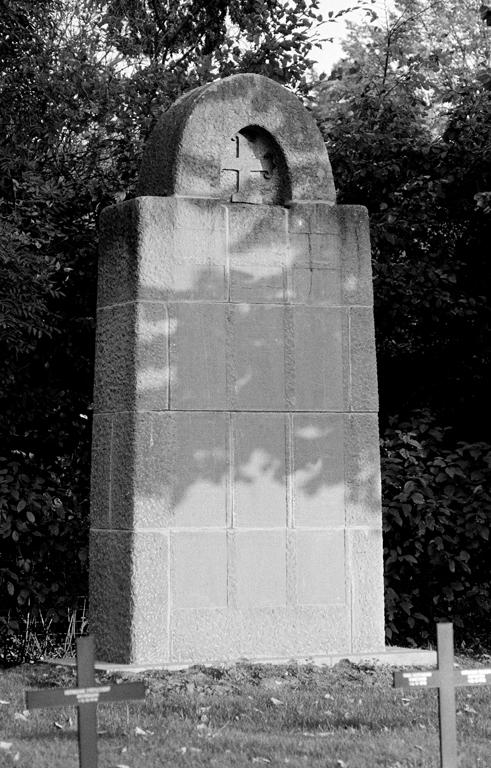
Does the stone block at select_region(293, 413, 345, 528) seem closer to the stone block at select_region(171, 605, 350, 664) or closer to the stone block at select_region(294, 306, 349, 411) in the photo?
the stone block at select_region(294, 306, 349, 411)

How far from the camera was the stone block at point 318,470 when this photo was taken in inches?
287

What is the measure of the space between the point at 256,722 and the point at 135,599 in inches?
54.0

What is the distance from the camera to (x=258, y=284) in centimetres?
733

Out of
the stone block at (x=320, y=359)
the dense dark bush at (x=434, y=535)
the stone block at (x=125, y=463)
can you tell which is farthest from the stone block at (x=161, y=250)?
the dense dark bush at (x=434, y=535)

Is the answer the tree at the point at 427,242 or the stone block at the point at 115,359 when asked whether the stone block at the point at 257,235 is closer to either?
the stone block at the point at 115,359

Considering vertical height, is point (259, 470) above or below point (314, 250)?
below

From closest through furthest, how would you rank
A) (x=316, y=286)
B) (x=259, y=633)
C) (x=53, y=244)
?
(x=259, y=633), (x=316, y=286), (x=53, y=244)

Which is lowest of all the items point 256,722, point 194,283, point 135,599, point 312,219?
point 256,722

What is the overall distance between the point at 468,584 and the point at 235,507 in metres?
2.80

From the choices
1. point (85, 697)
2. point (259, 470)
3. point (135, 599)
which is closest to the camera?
point (85, 697)

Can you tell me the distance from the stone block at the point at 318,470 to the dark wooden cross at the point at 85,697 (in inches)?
120

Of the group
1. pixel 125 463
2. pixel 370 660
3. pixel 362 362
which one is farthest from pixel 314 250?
pixel 370 660

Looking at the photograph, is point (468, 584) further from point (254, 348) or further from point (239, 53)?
point (239, 53)

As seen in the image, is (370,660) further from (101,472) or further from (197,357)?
(197,357)
